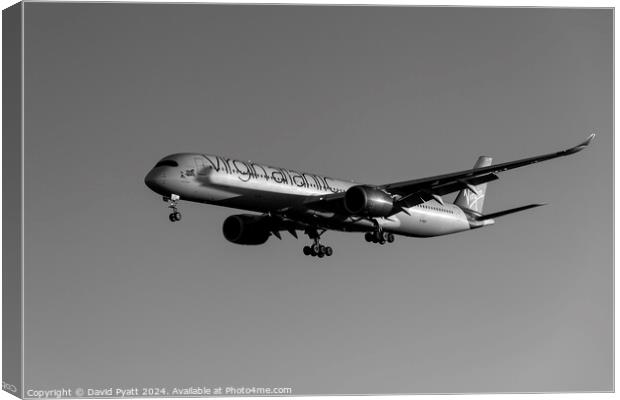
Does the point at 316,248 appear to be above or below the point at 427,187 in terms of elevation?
below

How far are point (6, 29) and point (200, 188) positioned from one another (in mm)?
8281

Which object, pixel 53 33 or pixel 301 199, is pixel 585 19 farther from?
pixel 53 33

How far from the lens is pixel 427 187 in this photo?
35.2 m

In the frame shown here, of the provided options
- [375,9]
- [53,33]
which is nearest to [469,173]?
[375,9]

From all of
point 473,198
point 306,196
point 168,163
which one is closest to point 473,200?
point 473,198

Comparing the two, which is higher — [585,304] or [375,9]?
[375,9]

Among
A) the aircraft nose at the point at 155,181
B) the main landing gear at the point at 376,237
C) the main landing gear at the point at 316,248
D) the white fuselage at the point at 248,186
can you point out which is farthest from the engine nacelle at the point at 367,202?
the aircraft nose at the point at 155,181

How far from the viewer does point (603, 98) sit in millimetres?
28969

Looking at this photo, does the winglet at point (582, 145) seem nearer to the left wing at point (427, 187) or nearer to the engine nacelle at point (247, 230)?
the left wing at point (427, 187)

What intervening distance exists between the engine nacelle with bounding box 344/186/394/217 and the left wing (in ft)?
1.58

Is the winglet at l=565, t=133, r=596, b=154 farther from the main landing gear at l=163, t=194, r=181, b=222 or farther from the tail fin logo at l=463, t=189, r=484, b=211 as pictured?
the tail fin logo at l=463, t=189, r=484, b=211

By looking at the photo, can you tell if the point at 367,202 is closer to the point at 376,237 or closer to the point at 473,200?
the point at 376,237

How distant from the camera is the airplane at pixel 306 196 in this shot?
107 feet

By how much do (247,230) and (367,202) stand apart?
5.77m
